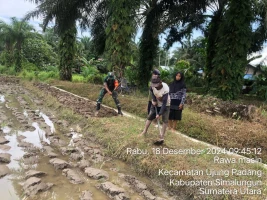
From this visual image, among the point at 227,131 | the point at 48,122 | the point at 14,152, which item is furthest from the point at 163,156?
the point at 48,122

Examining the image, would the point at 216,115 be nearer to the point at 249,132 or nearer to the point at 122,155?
the point at 249,132

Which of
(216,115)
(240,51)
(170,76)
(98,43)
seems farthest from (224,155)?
(170,76)

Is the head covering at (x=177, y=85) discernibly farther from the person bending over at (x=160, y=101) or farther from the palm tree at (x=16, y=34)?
the palm tree at (x=16, y=34)

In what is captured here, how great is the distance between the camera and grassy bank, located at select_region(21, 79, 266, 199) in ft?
12.6

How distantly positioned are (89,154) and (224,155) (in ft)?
7.73

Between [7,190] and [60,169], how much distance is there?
2.93ft

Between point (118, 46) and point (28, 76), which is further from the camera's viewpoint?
point (28, 76)

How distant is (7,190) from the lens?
3.55m

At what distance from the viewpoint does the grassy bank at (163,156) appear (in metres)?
3.84

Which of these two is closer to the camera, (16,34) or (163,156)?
(163,156)

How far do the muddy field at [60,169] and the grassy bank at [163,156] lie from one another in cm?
18

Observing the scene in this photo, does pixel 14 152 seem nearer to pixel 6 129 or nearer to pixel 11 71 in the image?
pixel 6 129

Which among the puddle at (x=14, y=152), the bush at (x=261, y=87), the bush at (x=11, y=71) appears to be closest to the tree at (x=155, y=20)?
the bush at (x=261, y=87)

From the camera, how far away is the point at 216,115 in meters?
7.52
